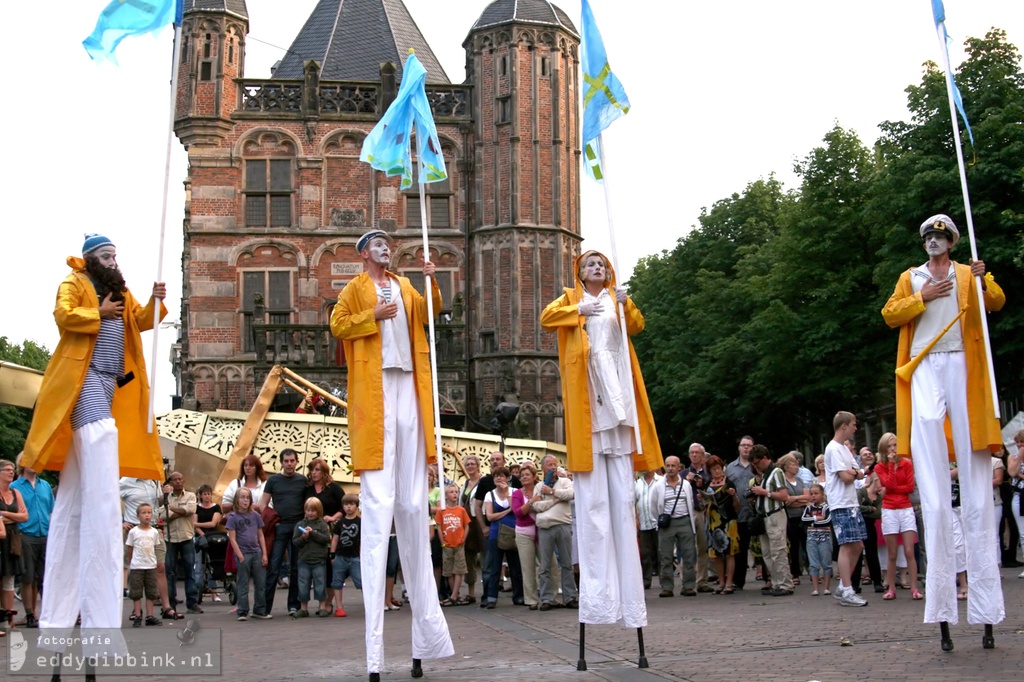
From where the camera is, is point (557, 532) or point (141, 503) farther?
point (557, 532)

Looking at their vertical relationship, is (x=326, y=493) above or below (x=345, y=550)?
above

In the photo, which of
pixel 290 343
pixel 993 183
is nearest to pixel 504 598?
pixel 993 183

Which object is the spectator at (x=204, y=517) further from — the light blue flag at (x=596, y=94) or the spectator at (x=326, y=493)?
the light blue flag at (x=596, y=94)

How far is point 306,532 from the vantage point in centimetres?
1423

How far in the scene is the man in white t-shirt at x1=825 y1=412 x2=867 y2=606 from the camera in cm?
1272

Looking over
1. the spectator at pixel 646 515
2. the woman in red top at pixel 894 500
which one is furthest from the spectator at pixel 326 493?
the woman in red top at pixel 894 500

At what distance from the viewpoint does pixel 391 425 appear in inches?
305

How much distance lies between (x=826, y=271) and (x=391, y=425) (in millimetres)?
28828

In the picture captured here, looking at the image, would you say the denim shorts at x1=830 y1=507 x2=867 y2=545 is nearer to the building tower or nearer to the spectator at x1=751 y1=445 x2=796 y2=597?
the spectator at x1=751 y1=445 x2=796 y2=597

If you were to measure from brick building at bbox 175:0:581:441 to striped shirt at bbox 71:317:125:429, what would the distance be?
28.3 meters

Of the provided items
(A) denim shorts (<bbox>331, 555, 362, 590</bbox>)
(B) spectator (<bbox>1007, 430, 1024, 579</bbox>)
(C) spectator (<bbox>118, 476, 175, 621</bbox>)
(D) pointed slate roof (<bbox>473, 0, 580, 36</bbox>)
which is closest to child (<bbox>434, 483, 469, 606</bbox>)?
(A) denim shorts (<bbox>331, 555, 362, 590</bbox>)

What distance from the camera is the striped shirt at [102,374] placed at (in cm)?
706

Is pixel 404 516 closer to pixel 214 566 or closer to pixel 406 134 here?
pixel 406 134

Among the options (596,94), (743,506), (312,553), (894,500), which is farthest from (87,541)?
(743,506)
